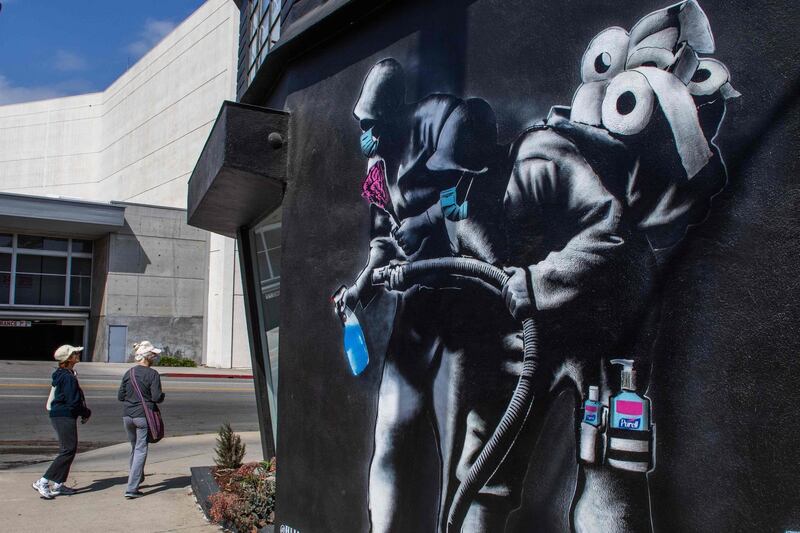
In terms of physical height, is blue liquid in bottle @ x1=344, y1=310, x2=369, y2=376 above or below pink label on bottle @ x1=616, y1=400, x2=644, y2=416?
above

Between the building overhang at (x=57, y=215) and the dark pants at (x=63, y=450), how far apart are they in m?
27.0

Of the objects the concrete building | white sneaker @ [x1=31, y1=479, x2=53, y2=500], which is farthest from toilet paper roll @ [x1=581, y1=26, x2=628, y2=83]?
the concrete building

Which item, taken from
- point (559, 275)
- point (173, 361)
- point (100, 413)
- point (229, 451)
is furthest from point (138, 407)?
point (173, 361)

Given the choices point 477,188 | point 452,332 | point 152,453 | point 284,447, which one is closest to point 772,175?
point 477,188

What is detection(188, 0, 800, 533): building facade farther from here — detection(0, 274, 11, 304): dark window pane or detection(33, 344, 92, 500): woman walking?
detection(0, 274, 11, 304): dark window pane

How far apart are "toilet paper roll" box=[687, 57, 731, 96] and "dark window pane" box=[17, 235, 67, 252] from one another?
126ft

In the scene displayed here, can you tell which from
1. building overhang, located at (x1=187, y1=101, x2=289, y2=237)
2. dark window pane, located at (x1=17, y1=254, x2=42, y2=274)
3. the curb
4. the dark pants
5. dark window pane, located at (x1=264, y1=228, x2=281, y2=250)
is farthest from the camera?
dark window pane, located at (x1=17, y1=254, x2=42, y2=274)

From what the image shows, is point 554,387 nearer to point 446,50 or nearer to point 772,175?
point 772,175

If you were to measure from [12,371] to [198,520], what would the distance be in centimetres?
2361

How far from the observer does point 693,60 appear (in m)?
2.77

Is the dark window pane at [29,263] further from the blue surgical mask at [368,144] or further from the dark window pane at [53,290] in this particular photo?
the blue surgical mask at [368,144]

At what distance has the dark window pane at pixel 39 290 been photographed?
3575 cm

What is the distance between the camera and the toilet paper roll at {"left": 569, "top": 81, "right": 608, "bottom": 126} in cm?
313

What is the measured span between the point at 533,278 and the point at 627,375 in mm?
688
